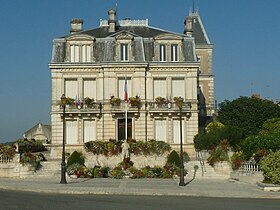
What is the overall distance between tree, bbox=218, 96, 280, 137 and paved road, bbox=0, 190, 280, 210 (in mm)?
23345

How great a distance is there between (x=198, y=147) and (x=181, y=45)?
9.22m

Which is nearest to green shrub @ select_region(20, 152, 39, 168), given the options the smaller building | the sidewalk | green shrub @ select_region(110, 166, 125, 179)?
the sidewalk

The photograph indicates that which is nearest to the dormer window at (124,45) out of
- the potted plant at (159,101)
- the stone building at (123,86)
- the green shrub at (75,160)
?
the stone building at (123,86)

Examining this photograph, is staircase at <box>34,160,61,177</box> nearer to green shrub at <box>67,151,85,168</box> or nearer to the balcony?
green shrub at <box>67,151,85,168</box>

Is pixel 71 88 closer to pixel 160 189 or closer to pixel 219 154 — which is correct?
pixel 219 154

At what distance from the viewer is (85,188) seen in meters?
25.9

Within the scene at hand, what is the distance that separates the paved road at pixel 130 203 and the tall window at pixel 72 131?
66.3 ft

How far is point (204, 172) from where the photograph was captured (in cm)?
3469

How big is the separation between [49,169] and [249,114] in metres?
19.4

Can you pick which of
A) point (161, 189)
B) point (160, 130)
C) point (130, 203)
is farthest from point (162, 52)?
point (130, 203)

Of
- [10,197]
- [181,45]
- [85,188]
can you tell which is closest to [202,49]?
[181,45]

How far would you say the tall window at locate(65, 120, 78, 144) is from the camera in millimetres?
43219

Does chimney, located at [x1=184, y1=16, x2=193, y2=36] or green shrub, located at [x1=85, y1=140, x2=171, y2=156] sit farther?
chimney, located at [x1=184, y1=16, x2=193, y2=36]

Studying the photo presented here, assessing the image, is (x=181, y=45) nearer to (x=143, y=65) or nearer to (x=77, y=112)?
(x=143, y=65)
